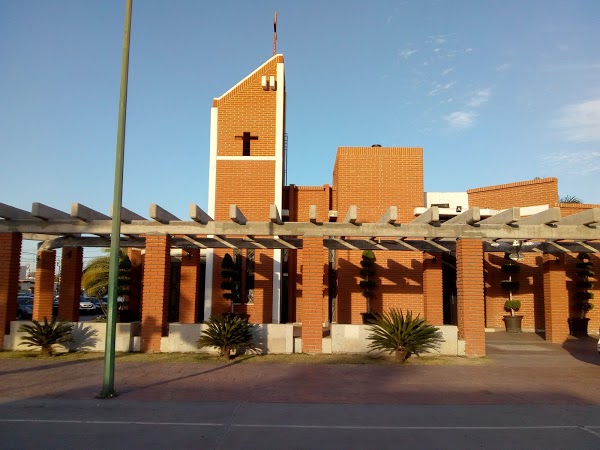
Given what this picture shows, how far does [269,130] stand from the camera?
20078 mm

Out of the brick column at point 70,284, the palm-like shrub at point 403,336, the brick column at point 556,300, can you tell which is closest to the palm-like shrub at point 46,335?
the brick column at point 70,284

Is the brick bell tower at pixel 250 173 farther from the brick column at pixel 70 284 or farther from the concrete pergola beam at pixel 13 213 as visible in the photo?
the concrete pergola beam at pixel 13 213

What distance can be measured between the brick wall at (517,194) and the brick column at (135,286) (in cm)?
1604

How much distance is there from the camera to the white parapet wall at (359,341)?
1384 cm

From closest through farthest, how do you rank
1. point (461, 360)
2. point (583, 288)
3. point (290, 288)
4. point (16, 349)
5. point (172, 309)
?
point (461, 360)
point (16, 349)
point (583, 288)
point (290, 288)
point (172, 309)

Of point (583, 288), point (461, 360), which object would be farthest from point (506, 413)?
point (583, 288)

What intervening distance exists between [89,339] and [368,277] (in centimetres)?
1081

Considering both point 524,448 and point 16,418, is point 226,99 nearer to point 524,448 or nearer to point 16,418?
point 16,418

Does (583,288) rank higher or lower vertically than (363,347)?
higher

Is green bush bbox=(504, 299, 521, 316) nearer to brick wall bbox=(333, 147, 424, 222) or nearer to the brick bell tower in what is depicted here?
brick wall bbox=(333, 147, 424, 222)

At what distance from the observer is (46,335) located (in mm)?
13273

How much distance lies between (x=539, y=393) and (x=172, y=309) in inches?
687

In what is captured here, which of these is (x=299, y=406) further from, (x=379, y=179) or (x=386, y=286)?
(x=379, y=179)

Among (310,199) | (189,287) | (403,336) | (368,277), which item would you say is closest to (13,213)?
Answer: (189,287)
